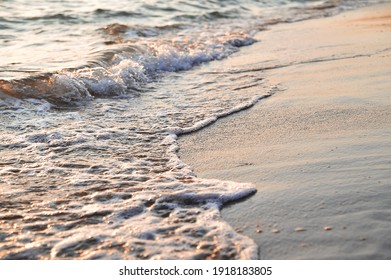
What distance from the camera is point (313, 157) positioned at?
3.45 meters

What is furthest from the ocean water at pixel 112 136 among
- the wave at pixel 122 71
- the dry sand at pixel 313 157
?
the dry sand at pixel 313 157

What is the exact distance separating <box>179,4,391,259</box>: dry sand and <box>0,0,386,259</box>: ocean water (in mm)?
152

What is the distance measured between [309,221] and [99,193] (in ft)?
3.84

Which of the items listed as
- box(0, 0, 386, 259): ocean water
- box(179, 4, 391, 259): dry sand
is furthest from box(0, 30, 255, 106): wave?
box(179, 4, 391, 259): dry sand

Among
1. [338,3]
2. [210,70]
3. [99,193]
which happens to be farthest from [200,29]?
[99,193]

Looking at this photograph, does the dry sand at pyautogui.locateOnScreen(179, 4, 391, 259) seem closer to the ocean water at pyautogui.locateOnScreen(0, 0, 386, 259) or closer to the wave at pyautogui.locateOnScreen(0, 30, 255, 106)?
the ocean water at pyautogui.locateOnScreen(0, 0, 386, 259)

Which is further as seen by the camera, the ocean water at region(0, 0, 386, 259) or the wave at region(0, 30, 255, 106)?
the wave at region(0, 30, 255, 106)

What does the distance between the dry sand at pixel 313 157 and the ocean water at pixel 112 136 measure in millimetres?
152

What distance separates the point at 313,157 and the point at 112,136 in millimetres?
1504

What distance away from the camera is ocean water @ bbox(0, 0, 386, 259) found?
261cm

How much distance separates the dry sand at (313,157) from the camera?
2.52 m

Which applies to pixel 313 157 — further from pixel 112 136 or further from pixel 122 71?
pixel 122 71

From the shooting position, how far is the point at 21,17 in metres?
9.60

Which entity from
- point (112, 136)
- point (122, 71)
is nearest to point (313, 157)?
point (112, 136)
